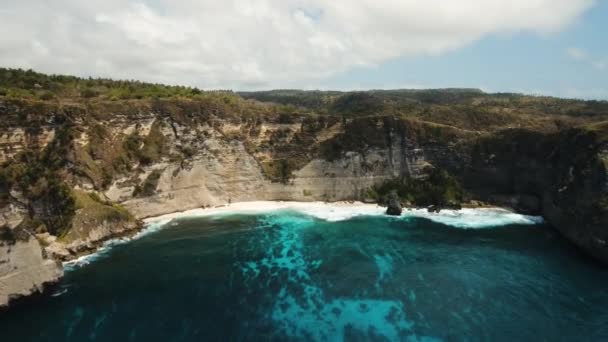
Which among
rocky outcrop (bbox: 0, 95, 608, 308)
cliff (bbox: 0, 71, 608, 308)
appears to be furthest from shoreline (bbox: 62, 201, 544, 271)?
cliff (bbox: 0, 71, 608, 308)

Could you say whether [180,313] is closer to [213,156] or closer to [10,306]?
[10,306]

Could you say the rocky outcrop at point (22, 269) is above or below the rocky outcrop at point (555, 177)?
below

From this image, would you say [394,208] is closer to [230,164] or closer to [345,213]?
[345,213]

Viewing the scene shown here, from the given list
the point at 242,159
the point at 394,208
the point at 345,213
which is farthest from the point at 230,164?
the point at 394,208

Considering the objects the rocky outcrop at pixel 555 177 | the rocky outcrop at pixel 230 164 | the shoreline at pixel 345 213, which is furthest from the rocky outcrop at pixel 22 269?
the rocky outcrop at pixel 555 177

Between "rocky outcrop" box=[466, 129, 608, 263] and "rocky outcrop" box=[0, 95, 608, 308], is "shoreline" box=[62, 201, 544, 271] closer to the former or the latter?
"rocky outcrop" box=[0, 95, 608, 308]

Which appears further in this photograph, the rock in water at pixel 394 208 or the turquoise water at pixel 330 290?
the rock in water at pixel 394 208

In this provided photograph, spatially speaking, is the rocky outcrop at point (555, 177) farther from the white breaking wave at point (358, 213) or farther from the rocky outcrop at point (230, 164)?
the white breaking wave at point (358, 213)
